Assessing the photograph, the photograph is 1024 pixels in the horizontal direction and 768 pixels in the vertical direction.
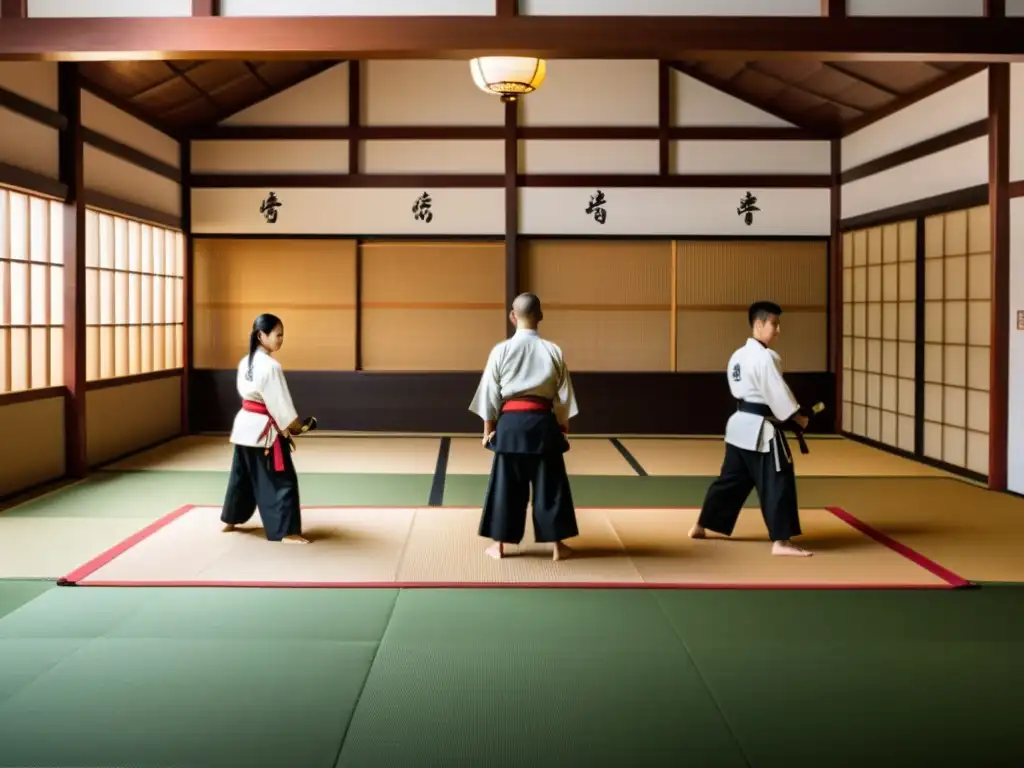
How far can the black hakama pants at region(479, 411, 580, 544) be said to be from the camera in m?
4.29

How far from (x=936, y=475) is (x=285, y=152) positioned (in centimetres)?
628

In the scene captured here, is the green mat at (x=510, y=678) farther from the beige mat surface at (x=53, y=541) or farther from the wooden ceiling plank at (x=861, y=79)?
the wooden ceiling plank at (x=861, y=79)

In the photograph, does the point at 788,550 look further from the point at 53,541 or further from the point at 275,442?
the point at 53,541

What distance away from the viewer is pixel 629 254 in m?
9.25

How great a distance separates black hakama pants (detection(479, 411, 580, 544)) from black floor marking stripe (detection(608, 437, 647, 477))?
2.61 meters

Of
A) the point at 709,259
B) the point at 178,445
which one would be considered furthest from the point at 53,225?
the point at 709,259

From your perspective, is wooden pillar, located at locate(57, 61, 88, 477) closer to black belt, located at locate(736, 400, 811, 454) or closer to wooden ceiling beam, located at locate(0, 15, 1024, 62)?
wooden ceiling beam, located at locate(0, 15, 1024, 62)

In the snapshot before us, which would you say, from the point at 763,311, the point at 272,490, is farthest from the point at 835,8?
the point at 272,490

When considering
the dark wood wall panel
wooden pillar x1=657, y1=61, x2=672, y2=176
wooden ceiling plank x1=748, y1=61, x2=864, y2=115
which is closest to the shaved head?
the dark wood wall panel

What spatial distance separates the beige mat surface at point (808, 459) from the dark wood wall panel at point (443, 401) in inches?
16.3

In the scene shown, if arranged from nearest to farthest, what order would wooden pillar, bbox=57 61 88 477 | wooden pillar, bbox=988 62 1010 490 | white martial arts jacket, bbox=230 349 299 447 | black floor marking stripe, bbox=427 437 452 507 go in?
white martial arts jacket, bbox=230 349 299 447, black floor marking stripe, bbox=427 437 452 507, wooden pillar, bbox=988 62 1010 490, wooden pillar, bbox=57 61 88 477

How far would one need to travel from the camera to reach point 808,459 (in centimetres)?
766

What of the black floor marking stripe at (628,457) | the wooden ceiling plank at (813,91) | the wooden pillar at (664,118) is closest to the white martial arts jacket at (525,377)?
the black floor marking stripe at (628,457)

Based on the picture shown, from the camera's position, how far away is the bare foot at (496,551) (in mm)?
4414
